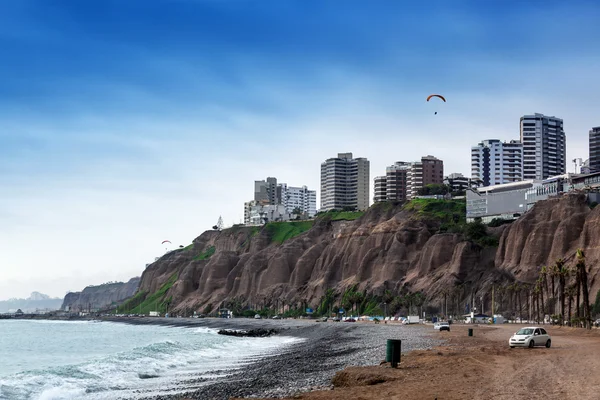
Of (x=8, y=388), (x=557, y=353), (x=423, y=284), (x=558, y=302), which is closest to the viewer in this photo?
(x=557, y=353)

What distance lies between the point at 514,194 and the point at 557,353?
120509 millimetres

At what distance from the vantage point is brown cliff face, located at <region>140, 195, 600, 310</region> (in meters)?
114

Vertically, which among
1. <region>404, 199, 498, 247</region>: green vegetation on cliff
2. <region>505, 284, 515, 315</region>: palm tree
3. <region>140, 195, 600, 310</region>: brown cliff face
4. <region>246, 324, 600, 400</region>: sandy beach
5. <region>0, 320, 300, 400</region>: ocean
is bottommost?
<region>0, 320, 300, 400</region>: ocean

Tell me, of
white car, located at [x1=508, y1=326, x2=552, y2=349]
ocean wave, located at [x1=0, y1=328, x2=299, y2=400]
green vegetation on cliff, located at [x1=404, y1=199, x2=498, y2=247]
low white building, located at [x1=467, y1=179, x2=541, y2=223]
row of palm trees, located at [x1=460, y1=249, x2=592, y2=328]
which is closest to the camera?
ocean wave, located at [x1=0, y1=328, x2=299, y2=400]

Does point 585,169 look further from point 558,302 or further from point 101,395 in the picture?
point 101,395

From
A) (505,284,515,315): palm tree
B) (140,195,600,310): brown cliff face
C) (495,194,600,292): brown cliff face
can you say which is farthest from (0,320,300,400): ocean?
(140,195,600,310): brown cliff face

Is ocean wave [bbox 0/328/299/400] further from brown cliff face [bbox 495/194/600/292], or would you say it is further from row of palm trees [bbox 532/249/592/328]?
brown cliff face [bbox 495/194/600/292]

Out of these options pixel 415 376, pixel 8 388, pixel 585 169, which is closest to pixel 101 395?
pixel 8 388

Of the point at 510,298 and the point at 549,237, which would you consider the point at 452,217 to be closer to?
the point at 549,237

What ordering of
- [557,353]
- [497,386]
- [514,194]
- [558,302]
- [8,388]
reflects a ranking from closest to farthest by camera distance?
1. [497,386]
2. [557,353]
3. [8,388]
4. [558,302]
5. [514,194]

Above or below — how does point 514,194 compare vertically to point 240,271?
above

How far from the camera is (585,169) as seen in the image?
552ft

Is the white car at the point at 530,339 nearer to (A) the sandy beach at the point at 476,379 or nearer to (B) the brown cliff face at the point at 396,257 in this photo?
(A) the sandy beach at the point at 476,379

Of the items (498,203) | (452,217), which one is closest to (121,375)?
(498,203)
